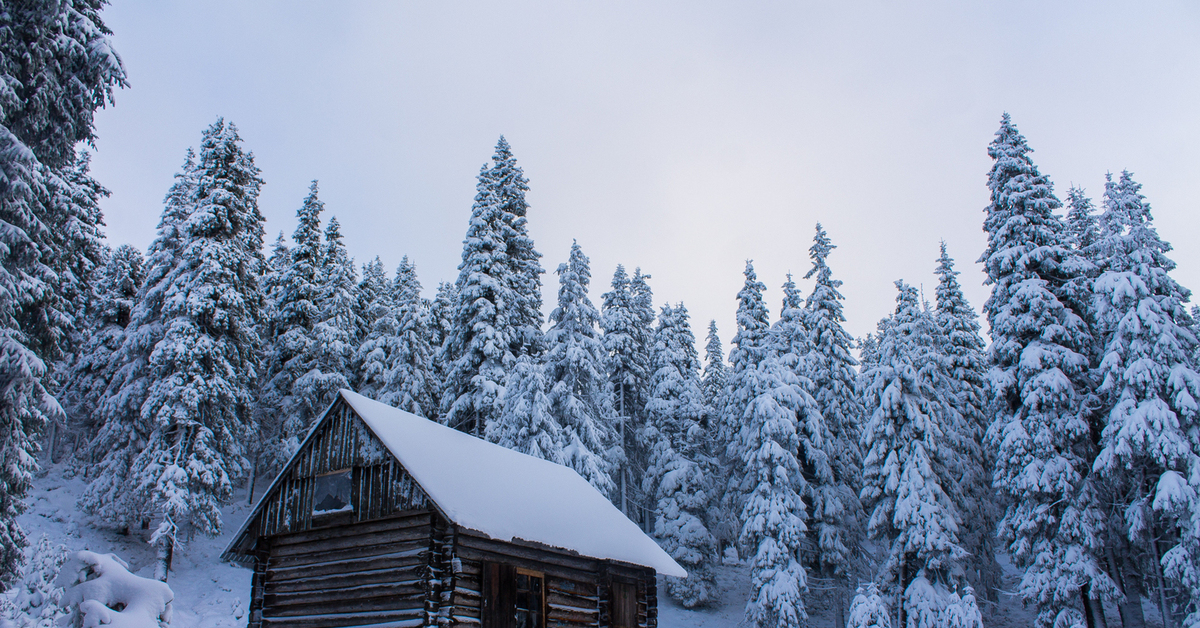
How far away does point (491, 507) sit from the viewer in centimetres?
1611

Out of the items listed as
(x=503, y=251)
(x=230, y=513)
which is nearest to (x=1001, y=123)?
(x=503, y=251)

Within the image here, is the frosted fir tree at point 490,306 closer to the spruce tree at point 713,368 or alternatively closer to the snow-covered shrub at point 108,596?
the snow-covered shrub at point 108,596

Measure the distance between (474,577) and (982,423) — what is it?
3033 cm

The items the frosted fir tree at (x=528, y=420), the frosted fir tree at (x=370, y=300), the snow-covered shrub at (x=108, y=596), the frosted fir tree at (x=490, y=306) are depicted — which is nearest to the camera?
the snow-covered shrub at (x=108, y=596)

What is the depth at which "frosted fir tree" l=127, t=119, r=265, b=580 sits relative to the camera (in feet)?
84.1

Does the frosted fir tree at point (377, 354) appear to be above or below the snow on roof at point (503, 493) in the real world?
above

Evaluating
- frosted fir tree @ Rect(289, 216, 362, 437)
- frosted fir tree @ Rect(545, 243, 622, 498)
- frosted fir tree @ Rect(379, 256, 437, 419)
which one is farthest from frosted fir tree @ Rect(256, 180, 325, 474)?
frosted fir tree @ Rect(545, 243, 622, 498)

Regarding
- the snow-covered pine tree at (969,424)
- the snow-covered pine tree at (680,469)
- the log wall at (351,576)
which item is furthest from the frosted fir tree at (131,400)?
the snow-covered pine tree at (969,424)

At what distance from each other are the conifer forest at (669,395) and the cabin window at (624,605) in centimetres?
653

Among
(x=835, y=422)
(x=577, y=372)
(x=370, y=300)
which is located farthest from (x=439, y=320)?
(x=835, y=422)

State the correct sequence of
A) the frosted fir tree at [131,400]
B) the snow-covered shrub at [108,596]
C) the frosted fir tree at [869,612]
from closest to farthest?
the snow-covered shrub at [108,596] < the frosted fir tree at [869,612] < the frosted fir tree at [131,400]

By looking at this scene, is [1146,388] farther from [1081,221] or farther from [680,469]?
[680,469]

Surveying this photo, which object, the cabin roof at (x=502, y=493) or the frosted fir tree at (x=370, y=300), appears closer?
the cabin roof at (x=502, y=493)

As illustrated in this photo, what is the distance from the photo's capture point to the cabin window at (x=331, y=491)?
1712 centimetres
